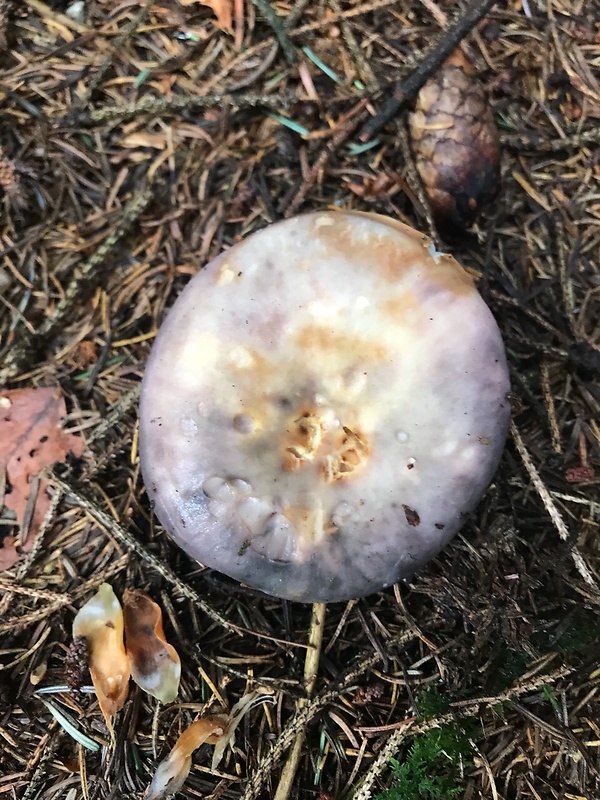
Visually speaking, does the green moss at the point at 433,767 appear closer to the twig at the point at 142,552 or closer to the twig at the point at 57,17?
the twig at the point at 142,552

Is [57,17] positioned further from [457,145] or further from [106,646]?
[106,646]

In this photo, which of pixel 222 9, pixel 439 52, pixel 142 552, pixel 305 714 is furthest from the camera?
pixel 222 9

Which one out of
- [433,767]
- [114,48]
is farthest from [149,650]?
[114,48]

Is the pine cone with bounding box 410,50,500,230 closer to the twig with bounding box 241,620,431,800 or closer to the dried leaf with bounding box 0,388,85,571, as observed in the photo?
the twig with bounding box 241,620,431,800

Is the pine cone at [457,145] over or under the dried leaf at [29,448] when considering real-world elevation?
over

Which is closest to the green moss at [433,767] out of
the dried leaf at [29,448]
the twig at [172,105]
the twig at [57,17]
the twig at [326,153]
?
the dried leaf at [29,448]

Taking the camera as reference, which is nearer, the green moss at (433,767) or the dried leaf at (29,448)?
the green moss at (433,767)

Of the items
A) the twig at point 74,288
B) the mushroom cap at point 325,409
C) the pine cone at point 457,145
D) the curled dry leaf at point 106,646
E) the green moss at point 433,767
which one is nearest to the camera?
the mushroom cap at point 325,409
